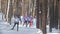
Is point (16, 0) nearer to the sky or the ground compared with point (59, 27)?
nearer to the sky

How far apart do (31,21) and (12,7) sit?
7.47ft

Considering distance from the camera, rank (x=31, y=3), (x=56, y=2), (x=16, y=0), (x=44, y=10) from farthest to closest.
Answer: (x=31, y=3)
(x=16, y=0)
(x=56, y=2)
(x=44, y=10)

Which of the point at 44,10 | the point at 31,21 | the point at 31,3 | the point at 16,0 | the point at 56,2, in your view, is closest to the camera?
the point at 44,10

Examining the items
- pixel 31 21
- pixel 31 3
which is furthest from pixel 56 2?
pixel 31 3

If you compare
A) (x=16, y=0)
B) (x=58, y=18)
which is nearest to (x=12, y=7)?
(x=16, y=0)

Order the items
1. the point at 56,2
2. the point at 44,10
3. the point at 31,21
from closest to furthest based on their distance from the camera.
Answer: the point at 44,10 → the point at 56,2 → the point at 31,21

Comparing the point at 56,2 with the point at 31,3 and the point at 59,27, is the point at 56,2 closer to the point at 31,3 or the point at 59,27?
the point at 59,27

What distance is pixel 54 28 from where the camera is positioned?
1927 centimetres

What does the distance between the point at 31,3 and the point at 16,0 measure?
5.71 metres

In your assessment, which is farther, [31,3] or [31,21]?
[31,3]

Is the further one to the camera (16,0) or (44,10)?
(16,0)

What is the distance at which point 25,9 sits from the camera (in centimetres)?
3194

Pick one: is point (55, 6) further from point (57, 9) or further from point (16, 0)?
point (16, 0)

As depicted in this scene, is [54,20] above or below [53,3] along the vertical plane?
below
